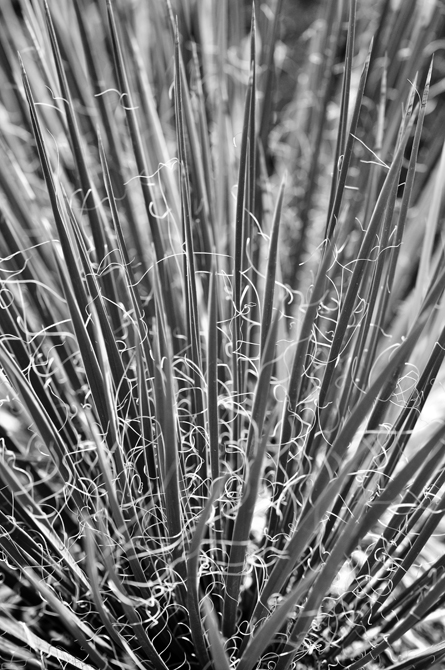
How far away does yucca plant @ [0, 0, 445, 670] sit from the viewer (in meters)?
0.37

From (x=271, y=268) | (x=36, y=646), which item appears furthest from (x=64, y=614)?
(x=271, y=268)

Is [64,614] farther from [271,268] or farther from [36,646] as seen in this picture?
[271,268]

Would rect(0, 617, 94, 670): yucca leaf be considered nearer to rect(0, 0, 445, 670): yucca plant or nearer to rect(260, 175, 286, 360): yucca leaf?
rect(0, 0, 445, 670): yucca plant

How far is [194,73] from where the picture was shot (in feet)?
2.43

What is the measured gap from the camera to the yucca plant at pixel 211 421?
14.6 inches

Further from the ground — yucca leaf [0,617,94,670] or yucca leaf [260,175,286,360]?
yucca leaf [260,175,286,360]

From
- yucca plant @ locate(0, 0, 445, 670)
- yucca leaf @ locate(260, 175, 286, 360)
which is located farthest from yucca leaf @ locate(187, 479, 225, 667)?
yucca leaf @ locate(260, 175, 286, 360)

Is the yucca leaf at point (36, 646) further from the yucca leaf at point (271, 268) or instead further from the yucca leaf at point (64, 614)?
the yucca leaf at point (271, 268)

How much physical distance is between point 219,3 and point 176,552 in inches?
26.9

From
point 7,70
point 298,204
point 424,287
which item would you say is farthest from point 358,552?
point 7,70

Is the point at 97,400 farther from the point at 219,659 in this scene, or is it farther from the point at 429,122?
the point at 429,122

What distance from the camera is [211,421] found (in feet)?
1.32

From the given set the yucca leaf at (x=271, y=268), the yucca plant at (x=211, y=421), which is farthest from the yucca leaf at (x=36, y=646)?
the yucca leaf at (x=271, y=268)

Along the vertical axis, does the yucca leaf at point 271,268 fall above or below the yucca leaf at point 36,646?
above
